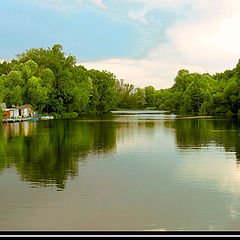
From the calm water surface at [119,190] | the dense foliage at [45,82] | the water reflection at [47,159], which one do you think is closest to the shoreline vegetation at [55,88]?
the dense foliage at [45,82]

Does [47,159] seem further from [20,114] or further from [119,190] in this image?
[20,114]

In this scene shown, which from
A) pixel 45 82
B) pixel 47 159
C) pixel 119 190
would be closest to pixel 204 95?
pixel 45 82

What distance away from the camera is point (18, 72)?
72.1 meters

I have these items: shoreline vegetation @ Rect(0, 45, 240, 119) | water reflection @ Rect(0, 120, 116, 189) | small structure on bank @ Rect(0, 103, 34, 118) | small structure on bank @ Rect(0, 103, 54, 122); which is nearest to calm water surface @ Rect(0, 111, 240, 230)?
water reflection @ Rect(0, 120, 116, 189)

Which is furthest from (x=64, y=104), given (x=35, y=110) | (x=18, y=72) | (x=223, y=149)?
(x=223, y=149)

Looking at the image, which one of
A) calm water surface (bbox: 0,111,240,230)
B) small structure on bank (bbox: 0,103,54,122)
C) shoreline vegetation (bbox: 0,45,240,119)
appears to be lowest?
calm water surface (bbox: 0,111,240,230)

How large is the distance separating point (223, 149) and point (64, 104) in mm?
66852

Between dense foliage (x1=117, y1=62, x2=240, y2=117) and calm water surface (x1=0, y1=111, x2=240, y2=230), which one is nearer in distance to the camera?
calm water surface (x1=0, y1=111, x2=240, y2=230)

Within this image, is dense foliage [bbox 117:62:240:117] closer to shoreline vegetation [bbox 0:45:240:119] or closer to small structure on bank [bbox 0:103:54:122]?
shoreline vegetation [bbox 0:45:240:119]

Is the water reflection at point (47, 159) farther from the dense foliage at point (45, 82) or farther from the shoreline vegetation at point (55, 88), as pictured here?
the dense foliage at point (45, 82)

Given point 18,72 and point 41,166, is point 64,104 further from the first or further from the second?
point 41,166

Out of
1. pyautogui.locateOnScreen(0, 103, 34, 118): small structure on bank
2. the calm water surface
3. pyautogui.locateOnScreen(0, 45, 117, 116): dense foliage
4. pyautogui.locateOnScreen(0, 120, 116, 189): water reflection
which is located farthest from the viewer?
pyautogui.locateOnScreen(0, 45, 117, 116): dense foliage

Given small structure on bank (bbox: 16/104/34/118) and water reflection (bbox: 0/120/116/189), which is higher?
small structure on bank (bbox: 16/104/34/118)
